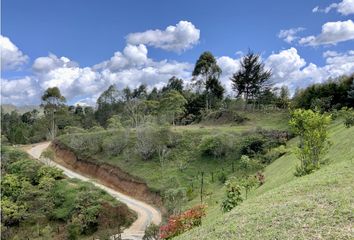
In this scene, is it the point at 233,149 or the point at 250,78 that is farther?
the point at 250,78

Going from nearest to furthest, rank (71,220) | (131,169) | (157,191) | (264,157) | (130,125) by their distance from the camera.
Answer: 1. (71,220)
2. (264,157)
3. (157,191)
4. (131,169)
5. (130,125)

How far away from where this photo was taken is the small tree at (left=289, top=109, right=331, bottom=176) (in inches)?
706

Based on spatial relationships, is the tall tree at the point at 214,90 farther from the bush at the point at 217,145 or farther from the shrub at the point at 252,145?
the shrub at the point at 252,145

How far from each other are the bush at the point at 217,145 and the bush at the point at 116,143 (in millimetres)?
12925

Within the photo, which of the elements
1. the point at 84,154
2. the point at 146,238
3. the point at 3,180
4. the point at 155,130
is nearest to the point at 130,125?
the point at 84,154

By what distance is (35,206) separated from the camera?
36500 mm

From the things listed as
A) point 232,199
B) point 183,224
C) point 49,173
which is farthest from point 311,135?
point 49,173

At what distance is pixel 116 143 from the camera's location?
52500mm

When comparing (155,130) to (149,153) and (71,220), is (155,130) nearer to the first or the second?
(149,153)

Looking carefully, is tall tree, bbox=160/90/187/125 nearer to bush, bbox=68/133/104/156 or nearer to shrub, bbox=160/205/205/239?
bush, bbox=68/133/104/156

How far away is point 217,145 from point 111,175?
14.2m

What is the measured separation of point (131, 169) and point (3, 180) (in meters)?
13.9

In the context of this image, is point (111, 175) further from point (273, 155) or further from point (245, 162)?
point (273, 155)

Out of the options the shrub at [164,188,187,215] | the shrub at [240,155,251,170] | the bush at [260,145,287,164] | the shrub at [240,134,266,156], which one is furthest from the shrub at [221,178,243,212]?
the shrub at [240,134,266,156]
